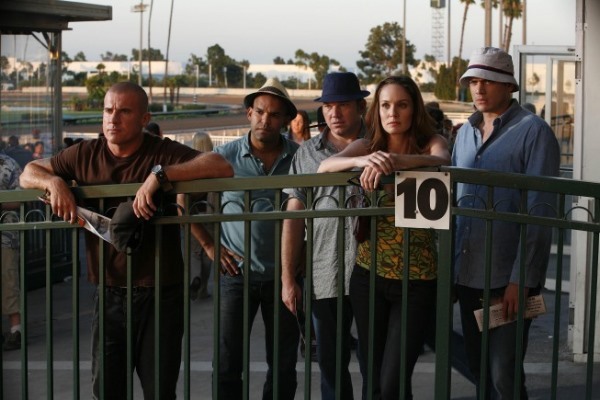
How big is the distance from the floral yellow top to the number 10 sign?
12.3 inches

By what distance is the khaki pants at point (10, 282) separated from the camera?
8664 mm

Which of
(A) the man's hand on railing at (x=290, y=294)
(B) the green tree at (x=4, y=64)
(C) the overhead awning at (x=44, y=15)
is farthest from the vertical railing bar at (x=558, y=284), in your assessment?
(B) the green tree at (x=4, y=64)

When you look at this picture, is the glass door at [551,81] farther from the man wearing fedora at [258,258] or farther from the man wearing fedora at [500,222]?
the man wearing fedora at [500,222]

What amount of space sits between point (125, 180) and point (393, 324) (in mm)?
1291

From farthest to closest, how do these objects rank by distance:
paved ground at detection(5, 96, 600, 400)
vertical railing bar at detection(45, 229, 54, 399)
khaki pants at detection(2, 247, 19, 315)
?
khaki pants at detection(2, 247, 19, 315), paved ground at detection(5, 96, 600, 400), vertical railing bar at detection(45, 229, 54, 399)

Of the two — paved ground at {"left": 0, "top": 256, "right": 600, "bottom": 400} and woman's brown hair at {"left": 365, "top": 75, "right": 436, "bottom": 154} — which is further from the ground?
woman's brown hair at {"left": 365, "top": 75, "right": 436, "bottom": 154}

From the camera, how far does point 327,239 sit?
17.8ft

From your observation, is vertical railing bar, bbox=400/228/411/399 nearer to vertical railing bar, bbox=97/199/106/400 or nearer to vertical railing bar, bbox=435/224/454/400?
vertical railing bar, bbox=435/224/454/400

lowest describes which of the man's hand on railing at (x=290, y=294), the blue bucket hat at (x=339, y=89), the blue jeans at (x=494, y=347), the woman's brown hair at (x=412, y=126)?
the blue jeans at (x=494, y=347)

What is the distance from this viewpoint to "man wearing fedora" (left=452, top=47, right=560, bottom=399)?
482 centimetres

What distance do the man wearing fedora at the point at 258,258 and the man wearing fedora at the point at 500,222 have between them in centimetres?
96

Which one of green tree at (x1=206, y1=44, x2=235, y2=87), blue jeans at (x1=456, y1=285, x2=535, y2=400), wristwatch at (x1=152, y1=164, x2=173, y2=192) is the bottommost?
blue jeans at (x1=456, y1=285, x2=535, y2=400)

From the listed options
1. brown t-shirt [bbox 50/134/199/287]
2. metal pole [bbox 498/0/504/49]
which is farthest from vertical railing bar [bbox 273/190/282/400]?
metal pole [bbox 498/0/504/49]

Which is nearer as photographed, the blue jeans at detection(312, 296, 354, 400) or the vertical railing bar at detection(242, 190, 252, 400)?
the vertical railing bar at detection(242, 190, 252, 400)
